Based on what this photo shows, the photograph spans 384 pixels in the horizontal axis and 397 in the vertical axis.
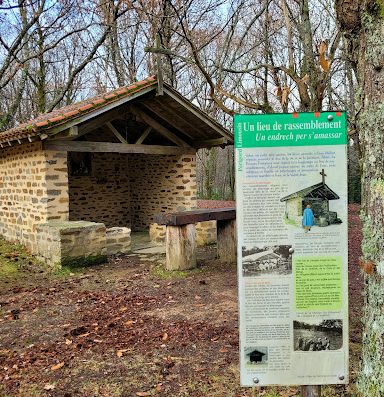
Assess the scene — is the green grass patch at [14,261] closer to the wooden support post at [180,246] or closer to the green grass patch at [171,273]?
the green grass patch at [171,273]

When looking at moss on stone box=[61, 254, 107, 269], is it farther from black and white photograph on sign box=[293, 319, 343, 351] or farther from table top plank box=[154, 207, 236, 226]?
black and white photograph on sign box=[293, 319, 343, 351]

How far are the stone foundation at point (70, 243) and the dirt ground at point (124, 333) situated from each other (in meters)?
0.26

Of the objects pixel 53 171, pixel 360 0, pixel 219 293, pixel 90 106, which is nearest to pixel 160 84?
pixel 90 106

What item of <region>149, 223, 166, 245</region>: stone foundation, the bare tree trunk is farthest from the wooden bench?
the bare tree trunk

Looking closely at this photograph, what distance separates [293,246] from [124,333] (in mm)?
2507

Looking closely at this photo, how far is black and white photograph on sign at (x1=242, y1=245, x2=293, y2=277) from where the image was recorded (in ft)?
6.93

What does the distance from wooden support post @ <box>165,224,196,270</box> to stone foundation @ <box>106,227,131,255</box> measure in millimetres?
1938

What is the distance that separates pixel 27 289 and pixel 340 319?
4851mm

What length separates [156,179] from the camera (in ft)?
36.0

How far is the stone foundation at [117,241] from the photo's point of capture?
8.09 m

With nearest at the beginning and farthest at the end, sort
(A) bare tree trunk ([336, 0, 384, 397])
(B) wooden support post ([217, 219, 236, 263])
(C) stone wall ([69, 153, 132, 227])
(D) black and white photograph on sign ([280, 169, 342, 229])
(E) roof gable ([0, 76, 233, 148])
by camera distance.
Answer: (A) bare tree trunk ([336, 0, 384, 397]) → (D) black and white photograph on sign ([280, 169, 342, 229]) → (E) roof gable ([0, 76, 233, 148]) → (B) wooden support post ([217, 219, 236, 263]) → (C) stone wall ([69, 153, 132, 227])

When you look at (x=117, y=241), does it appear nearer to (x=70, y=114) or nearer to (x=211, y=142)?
(x=70, y=114)

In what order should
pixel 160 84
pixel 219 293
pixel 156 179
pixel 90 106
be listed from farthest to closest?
pixel 156 179 < pixel 160 84 < pixel 90 106 < pixel 219 293

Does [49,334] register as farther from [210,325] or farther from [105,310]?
[210,325]
